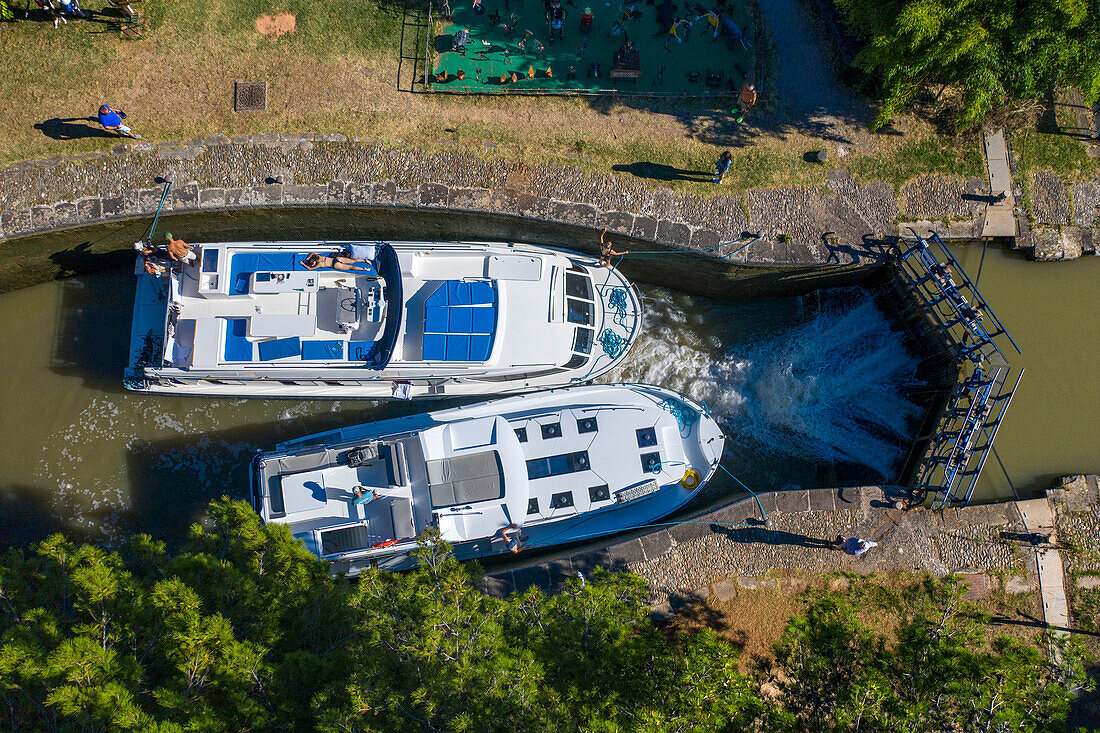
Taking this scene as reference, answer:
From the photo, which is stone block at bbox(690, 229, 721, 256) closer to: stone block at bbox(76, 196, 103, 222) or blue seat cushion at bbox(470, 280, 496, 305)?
blue seat cushion at bbox(470, 280, 496, 305)

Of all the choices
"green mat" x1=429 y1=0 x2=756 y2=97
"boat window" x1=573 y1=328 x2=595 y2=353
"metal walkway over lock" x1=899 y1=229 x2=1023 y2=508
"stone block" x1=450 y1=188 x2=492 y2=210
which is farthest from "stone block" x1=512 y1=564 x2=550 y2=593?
"green mat" x1=429 y1=0 x2=756 y2=97

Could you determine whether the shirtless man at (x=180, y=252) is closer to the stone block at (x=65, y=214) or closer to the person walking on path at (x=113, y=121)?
the stone block at (x=65, y=214)

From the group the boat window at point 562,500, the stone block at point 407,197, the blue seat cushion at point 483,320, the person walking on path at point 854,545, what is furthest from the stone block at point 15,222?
the person walking on path at point 854,545

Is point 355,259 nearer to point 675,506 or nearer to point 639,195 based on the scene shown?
point 639,195

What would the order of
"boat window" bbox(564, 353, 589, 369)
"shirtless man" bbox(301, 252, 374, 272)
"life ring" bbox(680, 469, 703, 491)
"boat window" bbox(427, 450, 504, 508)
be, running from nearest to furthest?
1. "boat window" bbox(427, 450, 504, 508)
2. "shirtless man" bbox(301, 252, 374, 272)
3. "boat window" bbox(564, 353, 589, 369)
4. "life ring" bbox(680, 469, 703, 491)

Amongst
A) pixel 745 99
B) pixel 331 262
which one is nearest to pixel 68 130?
pixel 331 262

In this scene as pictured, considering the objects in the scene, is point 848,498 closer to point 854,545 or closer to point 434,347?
point 854,545
